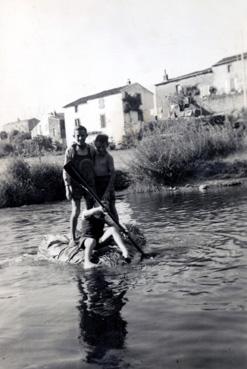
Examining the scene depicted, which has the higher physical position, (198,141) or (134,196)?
(198,141)

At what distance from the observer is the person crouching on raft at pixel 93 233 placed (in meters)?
9.13

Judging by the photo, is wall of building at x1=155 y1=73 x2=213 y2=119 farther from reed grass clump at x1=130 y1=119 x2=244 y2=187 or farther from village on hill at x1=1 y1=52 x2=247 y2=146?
reed grass clump at x1=130 y1=119 x2=244 y2=187

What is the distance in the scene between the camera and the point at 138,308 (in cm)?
688

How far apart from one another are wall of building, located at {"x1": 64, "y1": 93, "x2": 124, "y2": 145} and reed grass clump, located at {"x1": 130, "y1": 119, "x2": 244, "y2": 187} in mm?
29881

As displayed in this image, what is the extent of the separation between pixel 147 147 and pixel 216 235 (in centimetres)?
1415

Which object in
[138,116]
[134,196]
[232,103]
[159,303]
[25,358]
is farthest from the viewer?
[138,116]

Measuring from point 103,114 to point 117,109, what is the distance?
10.2 ft

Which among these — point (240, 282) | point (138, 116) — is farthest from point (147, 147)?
point (138, 116)

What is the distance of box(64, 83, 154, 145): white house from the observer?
200 ft

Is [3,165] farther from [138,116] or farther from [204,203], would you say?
[138,116]

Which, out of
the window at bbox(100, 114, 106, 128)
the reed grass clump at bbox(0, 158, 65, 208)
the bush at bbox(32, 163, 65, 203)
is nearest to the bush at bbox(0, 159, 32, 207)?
the reed grass clump at bbox(0, 158, 65, 208)

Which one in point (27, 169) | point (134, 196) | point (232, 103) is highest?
point (232, 103)

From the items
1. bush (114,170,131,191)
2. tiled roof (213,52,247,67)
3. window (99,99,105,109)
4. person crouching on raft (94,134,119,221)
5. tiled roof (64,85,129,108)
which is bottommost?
bush (114,170,131,191)

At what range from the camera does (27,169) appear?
85.5 ft
